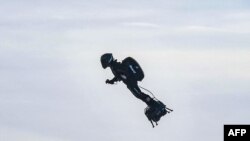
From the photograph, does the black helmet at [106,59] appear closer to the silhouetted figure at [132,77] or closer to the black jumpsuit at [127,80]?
Result: the silhouetted figure at [132,77]

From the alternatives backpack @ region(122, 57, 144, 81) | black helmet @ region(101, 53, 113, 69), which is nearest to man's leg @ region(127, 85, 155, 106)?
backpack @ region(122, 57, 144, 81)

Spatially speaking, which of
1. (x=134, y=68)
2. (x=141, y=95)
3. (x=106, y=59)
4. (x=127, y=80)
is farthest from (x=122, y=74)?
(x=141, y=95)

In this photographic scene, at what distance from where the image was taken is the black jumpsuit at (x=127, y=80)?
61.3 feet

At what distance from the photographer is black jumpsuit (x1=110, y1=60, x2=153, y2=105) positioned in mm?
18672

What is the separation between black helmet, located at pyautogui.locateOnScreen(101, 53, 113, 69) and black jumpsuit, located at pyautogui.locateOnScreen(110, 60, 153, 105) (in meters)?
0.27

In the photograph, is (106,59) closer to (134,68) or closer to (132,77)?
(134,68)

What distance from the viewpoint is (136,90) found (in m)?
19.5

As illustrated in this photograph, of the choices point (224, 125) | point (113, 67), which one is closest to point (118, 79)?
point (113, 67)

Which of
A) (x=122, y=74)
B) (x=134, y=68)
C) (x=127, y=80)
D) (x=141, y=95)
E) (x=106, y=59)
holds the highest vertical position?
(x=106, y=59)

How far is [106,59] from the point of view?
1850 cm

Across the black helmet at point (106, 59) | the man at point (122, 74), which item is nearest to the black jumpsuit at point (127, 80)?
the man at point (122, 74)

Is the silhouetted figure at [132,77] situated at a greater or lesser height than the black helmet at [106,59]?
lesser

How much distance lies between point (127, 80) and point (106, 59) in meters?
1.75

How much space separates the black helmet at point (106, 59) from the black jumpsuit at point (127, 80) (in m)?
0.27
